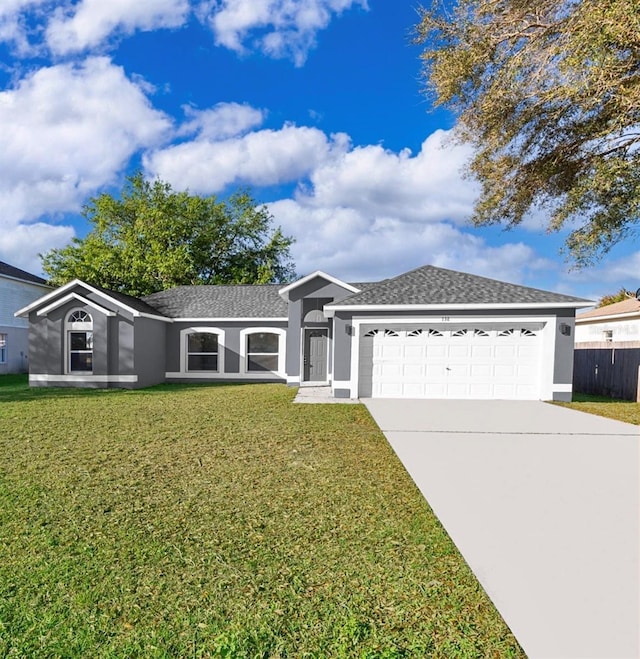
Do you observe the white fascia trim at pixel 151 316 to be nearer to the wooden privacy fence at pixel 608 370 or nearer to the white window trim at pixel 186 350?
the white window trim at pixel 186 350

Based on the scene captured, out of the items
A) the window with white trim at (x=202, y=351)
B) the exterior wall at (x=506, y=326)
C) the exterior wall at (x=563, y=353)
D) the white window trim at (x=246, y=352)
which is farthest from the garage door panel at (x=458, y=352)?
the window with white trim at (x=202, y=351)

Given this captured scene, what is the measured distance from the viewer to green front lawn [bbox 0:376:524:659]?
8.33 ft

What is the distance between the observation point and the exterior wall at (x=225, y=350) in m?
17.3

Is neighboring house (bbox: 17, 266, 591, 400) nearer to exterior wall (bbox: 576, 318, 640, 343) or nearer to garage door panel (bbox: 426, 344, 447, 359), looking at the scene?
garage door panel (bbox: 426, 344, 447, 359)

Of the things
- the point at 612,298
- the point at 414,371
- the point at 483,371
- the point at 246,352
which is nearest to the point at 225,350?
the point at 246,352

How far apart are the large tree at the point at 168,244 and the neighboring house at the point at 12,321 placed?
17.7 feet

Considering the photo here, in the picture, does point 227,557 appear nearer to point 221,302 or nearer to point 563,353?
point 563,353

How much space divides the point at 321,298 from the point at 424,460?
34.3ft

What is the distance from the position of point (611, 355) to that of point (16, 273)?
28.0 metres

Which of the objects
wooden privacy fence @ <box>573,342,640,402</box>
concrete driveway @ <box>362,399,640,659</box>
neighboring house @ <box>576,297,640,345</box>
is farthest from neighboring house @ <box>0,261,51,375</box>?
neighboring house @ <box>576,297,640,345</box>

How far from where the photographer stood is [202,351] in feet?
58.1

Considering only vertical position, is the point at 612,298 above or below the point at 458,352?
above

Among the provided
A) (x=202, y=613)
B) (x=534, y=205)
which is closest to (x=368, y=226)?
(x=534, y=205)

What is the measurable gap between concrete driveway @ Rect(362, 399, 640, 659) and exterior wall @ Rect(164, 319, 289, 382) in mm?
9348
